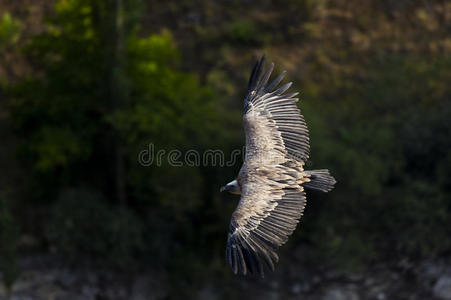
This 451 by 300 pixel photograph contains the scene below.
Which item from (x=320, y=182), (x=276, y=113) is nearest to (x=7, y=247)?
(x=276, y=113)

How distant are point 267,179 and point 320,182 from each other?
2.81 ft

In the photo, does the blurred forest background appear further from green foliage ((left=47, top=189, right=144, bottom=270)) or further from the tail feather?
the tail feather

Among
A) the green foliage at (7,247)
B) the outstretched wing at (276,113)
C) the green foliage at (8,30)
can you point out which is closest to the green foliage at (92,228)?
the green foliage at (7,247)

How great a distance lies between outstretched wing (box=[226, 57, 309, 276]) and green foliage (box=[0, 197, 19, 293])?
897 centimetres

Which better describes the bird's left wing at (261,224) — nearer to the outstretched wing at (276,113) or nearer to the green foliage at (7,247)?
the outstretched wing at (276,113)

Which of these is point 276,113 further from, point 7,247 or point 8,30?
point 8,30

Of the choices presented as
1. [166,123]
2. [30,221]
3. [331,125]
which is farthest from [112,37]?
[331,125]

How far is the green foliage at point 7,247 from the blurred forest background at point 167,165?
4 centimetres

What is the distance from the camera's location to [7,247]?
17.5m

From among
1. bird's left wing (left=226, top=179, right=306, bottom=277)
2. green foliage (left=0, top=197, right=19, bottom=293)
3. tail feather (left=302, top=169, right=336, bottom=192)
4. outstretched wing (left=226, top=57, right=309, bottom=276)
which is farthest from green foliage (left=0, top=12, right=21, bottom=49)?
tail feather (left=302, top=169, right=336, bottom=192)

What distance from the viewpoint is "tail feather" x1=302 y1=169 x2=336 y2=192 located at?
10227mm

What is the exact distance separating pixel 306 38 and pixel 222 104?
16.7ft

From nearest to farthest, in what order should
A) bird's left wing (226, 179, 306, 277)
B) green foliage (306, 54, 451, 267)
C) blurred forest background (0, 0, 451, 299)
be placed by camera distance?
bird's left wing (226, 179, 306, 277) < blurred forest background (0, 0, 451, 299) < green foliage (306, 54, 451, 267)

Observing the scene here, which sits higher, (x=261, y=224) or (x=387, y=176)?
(x=387, y=176)
